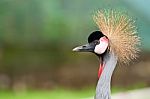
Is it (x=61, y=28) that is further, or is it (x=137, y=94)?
(x=61, y=28)

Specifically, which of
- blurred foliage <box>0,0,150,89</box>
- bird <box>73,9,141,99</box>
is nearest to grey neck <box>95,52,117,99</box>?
bird <box>73,9,141,99</box>

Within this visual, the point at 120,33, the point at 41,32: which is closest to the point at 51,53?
the point at 41,32

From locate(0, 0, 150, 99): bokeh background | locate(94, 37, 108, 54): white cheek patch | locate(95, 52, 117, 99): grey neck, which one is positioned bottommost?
locate(95, 52, 117, 99): grey neck

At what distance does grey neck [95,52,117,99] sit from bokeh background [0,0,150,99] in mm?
3824

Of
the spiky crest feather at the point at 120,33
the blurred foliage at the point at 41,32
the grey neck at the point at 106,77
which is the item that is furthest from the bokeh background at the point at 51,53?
the grey neck at the point at 106,77

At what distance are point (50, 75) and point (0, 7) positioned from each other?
106 centimetres

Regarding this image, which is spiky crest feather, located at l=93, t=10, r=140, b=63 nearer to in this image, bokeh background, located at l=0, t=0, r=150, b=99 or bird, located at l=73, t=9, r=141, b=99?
bird, located at l=73, t=9, r=141, b=99

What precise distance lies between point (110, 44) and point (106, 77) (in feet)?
0.59

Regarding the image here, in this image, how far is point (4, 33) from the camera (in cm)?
743

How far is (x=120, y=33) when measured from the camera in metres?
3.33

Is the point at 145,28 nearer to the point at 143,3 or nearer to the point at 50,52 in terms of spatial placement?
the point at 143,3

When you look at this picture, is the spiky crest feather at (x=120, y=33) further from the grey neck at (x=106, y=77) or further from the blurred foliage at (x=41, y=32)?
the blurred foliage at (x=41, y=32)

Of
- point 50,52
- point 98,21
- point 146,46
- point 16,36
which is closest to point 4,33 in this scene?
point 16,36

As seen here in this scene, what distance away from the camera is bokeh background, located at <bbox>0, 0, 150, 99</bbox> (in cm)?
728
